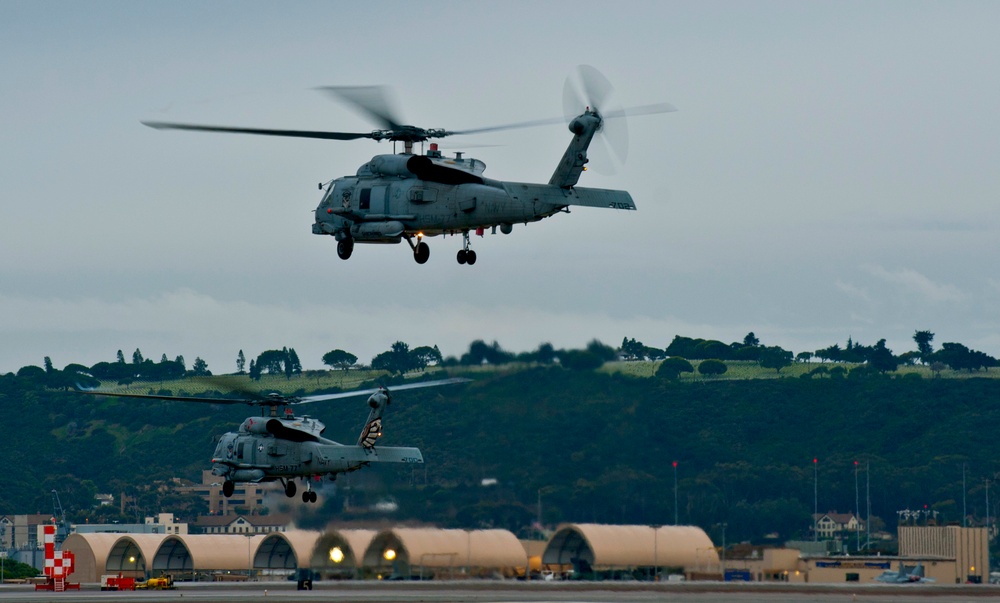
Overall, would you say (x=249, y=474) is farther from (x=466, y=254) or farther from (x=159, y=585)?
(x=159, y=585)

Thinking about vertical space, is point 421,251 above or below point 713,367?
below

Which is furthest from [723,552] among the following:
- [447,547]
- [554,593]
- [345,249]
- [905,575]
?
[345,249]

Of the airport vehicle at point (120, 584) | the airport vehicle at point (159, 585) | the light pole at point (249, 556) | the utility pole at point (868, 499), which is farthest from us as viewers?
the utility pole at point (868, 499)

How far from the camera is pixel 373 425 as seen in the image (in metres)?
78.9

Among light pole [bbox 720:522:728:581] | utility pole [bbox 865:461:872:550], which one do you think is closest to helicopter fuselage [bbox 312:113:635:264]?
light pole [bbox 720:522:728:581]

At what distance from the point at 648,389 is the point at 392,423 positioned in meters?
38.6

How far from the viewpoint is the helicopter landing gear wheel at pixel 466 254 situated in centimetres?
6184

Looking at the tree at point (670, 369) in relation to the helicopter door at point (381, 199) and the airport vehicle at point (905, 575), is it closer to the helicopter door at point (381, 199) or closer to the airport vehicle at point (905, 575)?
the airport vehicle at point (905, 575)

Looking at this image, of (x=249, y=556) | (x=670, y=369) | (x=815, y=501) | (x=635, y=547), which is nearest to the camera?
(x=635, y=547)

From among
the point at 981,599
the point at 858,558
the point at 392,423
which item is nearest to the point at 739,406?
the point at 858,558

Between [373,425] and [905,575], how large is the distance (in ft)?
200

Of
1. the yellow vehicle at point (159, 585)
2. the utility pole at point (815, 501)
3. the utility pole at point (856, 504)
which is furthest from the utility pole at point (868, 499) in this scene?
the yellow vehicle at point (159, 585)

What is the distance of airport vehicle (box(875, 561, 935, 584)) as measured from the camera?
123250 mm

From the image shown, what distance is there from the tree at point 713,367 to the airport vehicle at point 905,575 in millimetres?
32942
